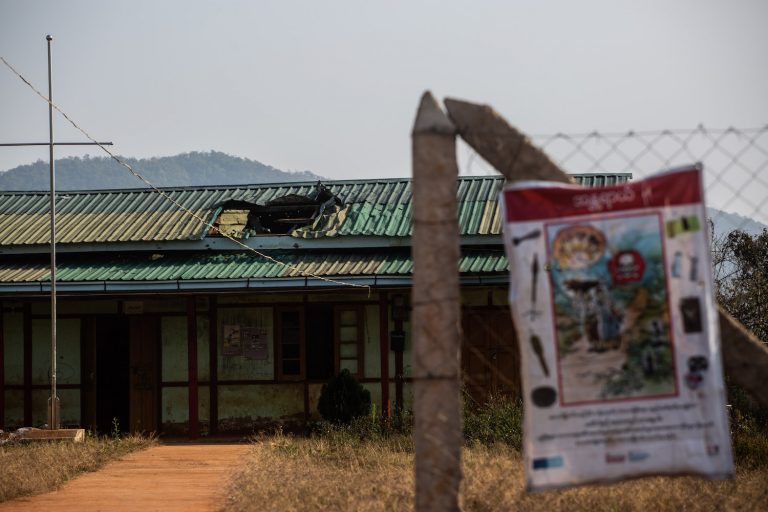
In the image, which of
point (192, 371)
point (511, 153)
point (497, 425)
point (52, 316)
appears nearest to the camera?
point (511, 153)

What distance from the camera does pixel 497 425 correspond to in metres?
13.2

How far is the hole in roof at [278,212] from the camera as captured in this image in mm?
19266

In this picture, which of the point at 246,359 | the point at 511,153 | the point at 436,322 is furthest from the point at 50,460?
the point at 511,153

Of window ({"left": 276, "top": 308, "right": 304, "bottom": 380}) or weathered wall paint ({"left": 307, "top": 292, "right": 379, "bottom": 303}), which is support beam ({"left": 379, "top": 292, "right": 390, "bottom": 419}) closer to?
weathered wall paint ({"left": 307, "top": 292, "right": 379, "bottom": 303})

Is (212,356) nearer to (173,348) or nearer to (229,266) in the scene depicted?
(173,348)

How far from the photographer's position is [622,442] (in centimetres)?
496

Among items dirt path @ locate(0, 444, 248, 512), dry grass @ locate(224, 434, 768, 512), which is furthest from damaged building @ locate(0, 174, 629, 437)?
dry grass @ locate(224, 434, 768, 512)

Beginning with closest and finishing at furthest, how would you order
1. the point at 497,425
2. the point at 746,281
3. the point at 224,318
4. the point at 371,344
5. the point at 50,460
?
the point at 50,460 → the point at 497,425 → the point at 371,344 → the point at 224,318 → the point at 746,281

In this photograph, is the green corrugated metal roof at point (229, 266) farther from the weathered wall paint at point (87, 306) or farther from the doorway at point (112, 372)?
the doorway at point (112, 372)

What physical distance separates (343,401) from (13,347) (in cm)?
641

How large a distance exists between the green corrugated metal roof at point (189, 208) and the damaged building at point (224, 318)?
0.07 metres

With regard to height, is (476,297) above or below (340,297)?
below

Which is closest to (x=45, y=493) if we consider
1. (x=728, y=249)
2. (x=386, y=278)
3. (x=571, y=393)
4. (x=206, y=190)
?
(x=386, y=278)

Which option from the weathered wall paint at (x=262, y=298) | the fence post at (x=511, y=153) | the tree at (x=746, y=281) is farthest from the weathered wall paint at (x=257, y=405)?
the fence post at (x=511, y=153)
